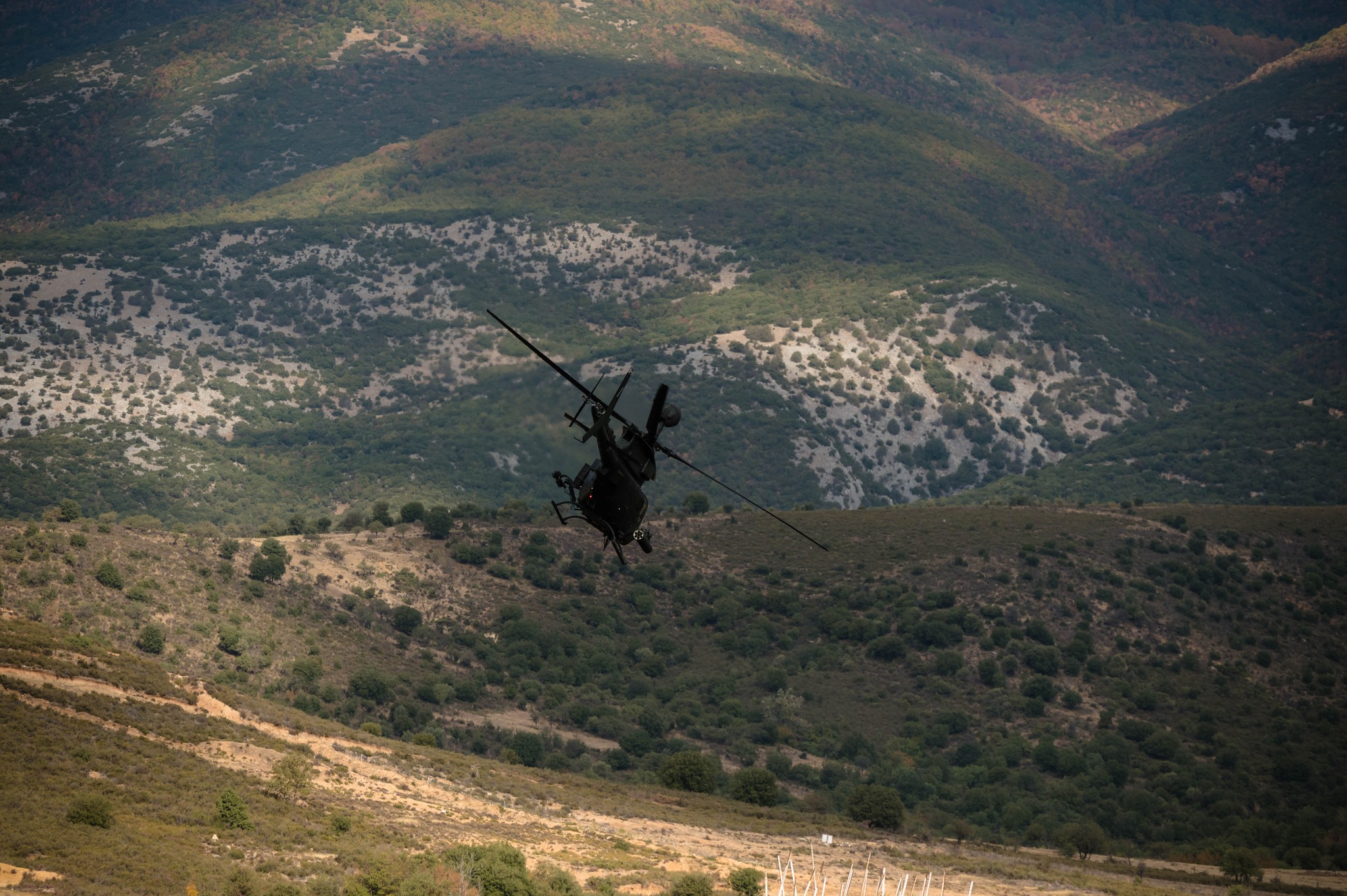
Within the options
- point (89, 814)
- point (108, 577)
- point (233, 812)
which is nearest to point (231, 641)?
point (108, 577)

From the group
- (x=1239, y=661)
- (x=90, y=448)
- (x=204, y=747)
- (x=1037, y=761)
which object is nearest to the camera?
(x=204, y=747)

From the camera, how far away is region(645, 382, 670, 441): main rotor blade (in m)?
47.2

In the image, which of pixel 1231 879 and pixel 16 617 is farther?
pixel 16 617

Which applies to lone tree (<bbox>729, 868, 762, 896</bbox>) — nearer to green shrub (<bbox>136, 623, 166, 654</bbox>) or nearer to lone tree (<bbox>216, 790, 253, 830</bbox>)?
lone tree (<bbox>216, 790, 253, 830</bbox>)

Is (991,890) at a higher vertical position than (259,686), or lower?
higher

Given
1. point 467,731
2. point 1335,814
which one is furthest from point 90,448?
point 1335,814

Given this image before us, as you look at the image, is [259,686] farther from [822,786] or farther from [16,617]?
[822,786]

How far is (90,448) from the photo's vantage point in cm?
19312

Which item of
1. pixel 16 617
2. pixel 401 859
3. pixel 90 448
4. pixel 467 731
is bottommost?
pixel 90 448

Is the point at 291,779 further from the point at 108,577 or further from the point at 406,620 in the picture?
the point at 406,620

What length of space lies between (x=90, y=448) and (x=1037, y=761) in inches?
4976

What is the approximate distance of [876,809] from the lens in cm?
8956

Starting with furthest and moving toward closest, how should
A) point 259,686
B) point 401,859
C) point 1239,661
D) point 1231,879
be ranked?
1. point 1239,661
2. point 259,686
3. point 1231,879
4. point 401,859

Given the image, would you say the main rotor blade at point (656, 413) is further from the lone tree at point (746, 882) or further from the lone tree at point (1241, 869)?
the lone tree at point (1241, 869)
